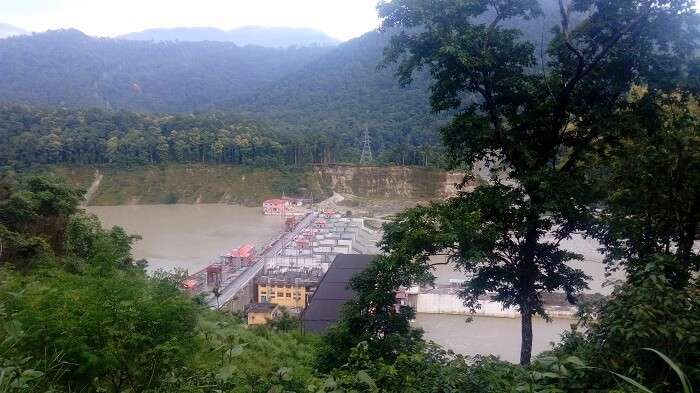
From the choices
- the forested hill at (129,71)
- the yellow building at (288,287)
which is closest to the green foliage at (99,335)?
the yellow building at (288,287)

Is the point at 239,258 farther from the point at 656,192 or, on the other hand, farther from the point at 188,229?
the point at 656,192

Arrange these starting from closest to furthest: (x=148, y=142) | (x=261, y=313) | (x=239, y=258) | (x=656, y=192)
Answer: (x=656, y=192) → (x=261, y=313) → (x=239, y=258) → (x=148, y=142)

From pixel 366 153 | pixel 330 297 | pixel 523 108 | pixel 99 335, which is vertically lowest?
pixel 330 297

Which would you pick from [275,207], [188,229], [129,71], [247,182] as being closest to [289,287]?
[188,229]

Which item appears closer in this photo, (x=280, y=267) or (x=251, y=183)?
(x=280, y=267)

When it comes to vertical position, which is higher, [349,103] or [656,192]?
[349,103]

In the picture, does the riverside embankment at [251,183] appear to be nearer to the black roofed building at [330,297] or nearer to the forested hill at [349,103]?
the forested hill at [349,103]
